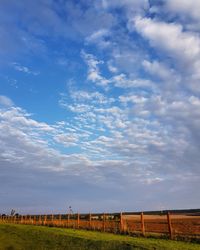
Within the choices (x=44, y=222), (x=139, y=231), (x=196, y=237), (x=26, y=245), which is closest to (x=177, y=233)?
(x=196, y=237)

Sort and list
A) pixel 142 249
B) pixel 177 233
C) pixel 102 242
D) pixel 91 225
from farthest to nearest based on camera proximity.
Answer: pixel 91 225 < pixel 177 233 < pixel 102 242 < pixel 142 249

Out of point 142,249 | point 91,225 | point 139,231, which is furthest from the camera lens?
point 91,225

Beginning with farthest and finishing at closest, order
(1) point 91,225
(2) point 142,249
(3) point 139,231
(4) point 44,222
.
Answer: (4) point 44,222
(1) point 91,225
(3) point 139,231
(2) point 142,249

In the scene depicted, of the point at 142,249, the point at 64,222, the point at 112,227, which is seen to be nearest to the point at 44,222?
the point at 64,222

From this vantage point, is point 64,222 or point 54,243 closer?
point 54,243

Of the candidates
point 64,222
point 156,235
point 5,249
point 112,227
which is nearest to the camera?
point 5,249

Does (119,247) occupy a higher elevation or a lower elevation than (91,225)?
lower

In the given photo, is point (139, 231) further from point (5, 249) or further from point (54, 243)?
point (5, 249)

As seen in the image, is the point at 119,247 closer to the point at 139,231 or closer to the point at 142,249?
the point at 142,249

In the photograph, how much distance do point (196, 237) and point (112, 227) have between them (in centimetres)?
991

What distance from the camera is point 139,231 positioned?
24.8 metres

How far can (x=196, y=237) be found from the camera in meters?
19.8

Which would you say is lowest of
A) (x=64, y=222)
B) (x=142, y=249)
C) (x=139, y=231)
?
(x=142, y=249)

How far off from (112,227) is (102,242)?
1120 centimetres
